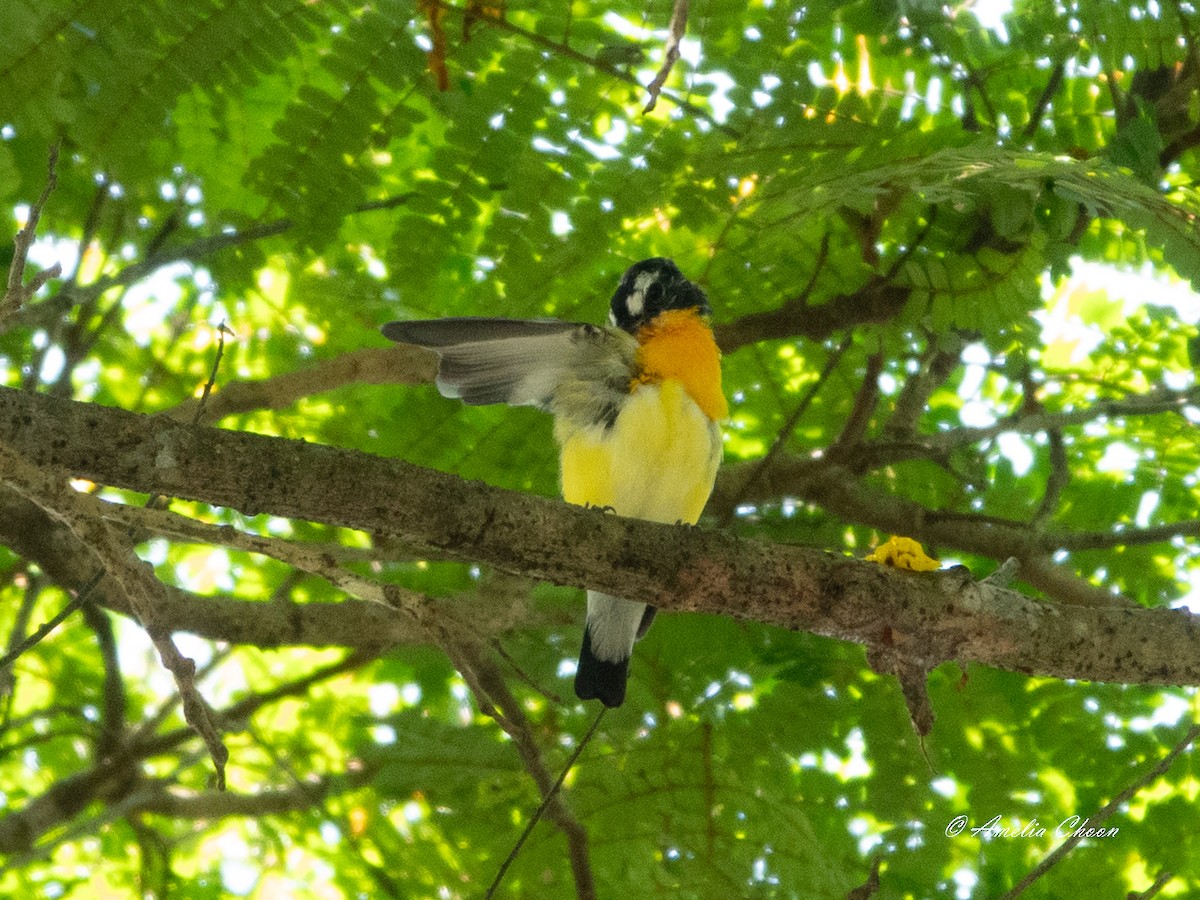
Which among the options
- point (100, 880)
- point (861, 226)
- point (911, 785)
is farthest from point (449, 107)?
point (100, 880)

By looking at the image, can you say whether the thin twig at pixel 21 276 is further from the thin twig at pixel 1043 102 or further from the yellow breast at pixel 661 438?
the thin twig at pixel 1043 102

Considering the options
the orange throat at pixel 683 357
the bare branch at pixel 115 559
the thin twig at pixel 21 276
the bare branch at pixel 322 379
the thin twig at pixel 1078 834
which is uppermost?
the bare branch at pixel 322 379

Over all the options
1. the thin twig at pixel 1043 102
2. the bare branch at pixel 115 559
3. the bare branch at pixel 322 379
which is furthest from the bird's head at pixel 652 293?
the bare branch at pixel 115 559

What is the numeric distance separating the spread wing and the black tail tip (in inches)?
34.9

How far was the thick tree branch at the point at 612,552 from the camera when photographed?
2.40 m

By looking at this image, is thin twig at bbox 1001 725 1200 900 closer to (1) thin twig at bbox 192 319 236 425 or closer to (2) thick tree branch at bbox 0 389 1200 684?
(2) thick tree branch at bbox 0 389 1200 684

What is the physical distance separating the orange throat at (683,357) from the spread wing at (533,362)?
0.07 metres

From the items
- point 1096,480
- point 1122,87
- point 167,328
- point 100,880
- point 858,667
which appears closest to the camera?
point 858,667

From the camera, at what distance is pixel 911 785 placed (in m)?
4.39

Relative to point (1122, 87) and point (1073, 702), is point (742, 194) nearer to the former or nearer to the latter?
point (1122, 87)

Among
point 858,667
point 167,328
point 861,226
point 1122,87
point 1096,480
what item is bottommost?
point 858,667

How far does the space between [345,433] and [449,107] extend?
179cm

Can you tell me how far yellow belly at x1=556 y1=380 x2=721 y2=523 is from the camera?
14.2ft

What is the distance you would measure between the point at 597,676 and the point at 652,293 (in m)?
1.44
